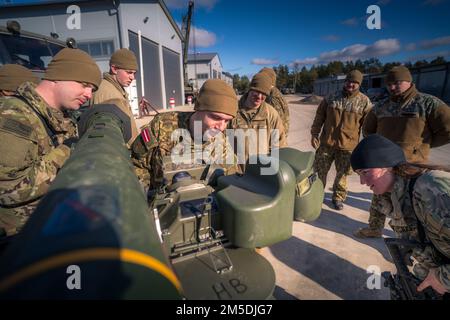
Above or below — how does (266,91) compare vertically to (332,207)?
above

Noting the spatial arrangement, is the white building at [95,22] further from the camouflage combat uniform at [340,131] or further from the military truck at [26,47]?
the camouflage combat uniform at [340,131]

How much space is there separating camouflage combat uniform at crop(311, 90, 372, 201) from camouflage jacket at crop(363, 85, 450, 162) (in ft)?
1.53

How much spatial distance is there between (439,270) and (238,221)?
1.37 metres

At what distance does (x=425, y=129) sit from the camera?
315cm

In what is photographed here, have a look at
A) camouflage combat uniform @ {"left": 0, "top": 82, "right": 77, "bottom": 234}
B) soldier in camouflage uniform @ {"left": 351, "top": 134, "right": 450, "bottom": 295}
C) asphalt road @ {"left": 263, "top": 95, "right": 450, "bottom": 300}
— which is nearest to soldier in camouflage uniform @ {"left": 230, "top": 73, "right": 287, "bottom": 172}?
asphalt road @ {"left": 263, "top": 95, "right": 450, "bottom": 300}

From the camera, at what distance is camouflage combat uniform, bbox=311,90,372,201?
12.6ft

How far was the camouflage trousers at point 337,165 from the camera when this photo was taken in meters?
4.00

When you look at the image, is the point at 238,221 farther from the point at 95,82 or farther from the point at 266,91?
the point at 266,91

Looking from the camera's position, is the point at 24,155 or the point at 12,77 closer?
the point at 24,155

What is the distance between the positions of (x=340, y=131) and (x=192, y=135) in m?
2.66

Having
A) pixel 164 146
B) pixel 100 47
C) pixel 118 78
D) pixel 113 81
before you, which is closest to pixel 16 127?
pixel 164 146

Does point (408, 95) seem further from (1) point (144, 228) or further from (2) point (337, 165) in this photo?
(1) point (144, 228)

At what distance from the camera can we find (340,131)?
3.87 meters

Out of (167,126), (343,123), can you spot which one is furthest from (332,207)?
(167,126)
